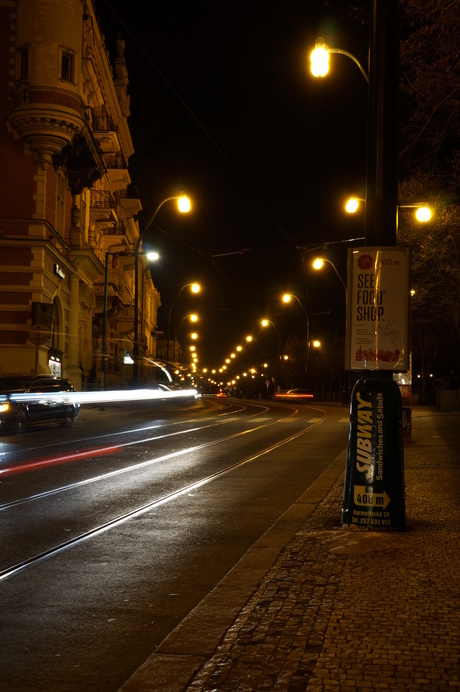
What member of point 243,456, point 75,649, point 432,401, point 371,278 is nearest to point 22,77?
point 243,456

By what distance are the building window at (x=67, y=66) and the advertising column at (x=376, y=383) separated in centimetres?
3163

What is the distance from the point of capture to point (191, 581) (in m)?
6.66

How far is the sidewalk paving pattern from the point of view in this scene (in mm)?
4152

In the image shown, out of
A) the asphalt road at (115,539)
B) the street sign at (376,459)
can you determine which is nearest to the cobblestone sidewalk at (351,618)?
the street sign at (376,459)

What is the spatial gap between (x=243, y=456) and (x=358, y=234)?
30891 mm

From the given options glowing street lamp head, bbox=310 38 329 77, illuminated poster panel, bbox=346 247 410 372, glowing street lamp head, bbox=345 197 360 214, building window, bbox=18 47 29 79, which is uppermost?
building window, bbox=18 47 29 79

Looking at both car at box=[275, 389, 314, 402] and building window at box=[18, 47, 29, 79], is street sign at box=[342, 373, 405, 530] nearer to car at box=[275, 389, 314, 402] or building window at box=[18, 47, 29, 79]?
building window at box=[18, 47, 29, 79]

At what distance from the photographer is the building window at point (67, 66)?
3641 cm

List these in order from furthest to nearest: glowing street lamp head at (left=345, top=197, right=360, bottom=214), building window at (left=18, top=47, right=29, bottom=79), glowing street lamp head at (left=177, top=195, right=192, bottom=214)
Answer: building window at (left=18, top=47, right=29, bottom=79) → glowing street lamp head at (left=177, top=195, right=192, bottom=214) → glowing street lamp head at (left=345, top=197, right=360, bottom=214)

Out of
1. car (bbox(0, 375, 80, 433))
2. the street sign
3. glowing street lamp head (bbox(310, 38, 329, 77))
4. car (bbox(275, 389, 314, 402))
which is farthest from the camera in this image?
car (bbox(275, 389, 314, 402))

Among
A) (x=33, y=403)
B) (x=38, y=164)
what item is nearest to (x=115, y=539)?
(x=33, y=403)

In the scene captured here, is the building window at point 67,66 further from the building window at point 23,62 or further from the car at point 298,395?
the car at point 298,395

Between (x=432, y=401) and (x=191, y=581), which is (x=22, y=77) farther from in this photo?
(x=432, y=401)

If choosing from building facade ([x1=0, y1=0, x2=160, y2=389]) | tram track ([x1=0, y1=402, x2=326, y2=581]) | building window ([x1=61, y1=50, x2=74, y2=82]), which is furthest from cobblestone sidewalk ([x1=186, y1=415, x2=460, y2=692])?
building window ([x1=61, y1=50, x2=74, y2=82])
